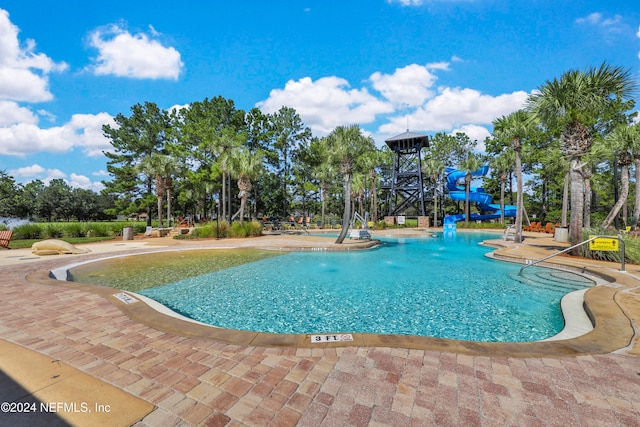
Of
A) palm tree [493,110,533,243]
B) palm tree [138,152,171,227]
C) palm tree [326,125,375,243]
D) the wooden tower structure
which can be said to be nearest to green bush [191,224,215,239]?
palm tree [138,152,171,227]

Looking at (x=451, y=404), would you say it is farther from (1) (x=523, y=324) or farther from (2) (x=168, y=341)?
(1) (x=523, y=324)

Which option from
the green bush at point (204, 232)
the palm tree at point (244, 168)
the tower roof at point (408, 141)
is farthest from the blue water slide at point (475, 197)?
the green bush at point (204, 232)

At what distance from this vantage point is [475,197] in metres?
36.6

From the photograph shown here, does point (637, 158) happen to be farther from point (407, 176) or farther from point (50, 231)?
point (50, 231)

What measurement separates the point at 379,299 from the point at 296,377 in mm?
4150

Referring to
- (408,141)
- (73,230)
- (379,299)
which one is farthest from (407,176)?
(73,230)

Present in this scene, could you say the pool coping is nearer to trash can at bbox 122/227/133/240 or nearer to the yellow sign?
the yellow sign

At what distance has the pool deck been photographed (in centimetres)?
203

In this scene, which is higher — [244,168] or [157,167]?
[157,167]

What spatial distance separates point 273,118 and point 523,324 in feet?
113

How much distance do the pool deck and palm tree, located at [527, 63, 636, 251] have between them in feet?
33.4

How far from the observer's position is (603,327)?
368 centimetres

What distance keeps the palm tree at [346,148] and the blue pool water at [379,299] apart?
18.0ft

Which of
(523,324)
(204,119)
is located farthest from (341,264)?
(204,119)
